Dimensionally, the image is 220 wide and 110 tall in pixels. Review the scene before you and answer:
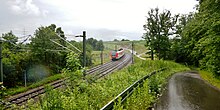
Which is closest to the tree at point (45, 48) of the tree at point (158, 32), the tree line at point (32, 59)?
the tree line at point (32, 59)

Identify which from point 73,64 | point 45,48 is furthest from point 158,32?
point 73,64

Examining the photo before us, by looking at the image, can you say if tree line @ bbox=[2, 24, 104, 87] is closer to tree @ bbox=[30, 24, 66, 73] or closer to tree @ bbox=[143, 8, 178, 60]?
tree @ bbox=[30, 24, 66, 73]

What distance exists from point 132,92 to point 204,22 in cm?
1182

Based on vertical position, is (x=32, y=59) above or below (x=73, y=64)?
below

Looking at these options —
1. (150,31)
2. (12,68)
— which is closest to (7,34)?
(12,68)

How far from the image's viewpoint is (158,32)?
53375 mm

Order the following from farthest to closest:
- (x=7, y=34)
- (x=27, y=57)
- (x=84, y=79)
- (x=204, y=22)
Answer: (x=7, y=34) < (x=27, y=57) < (x=204, y=22) < (x=84, y=79)

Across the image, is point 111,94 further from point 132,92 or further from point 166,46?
point 166,46

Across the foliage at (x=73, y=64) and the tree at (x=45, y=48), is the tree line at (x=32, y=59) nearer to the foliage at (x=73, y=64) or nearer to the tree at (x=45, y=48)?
the tree at (x=45, y=48)

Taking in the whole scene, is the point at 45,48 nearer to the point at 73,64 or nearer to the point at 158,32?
the point at 158,32

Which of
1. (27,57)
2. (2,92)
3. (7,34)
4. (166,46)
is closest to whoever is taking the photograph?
(2,92)

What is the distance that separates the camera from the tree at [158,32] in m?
53.2

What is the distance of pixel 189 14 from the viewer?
61.8m

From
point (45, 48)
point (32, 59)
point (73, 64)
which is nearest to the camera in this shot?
point (73, 64)
